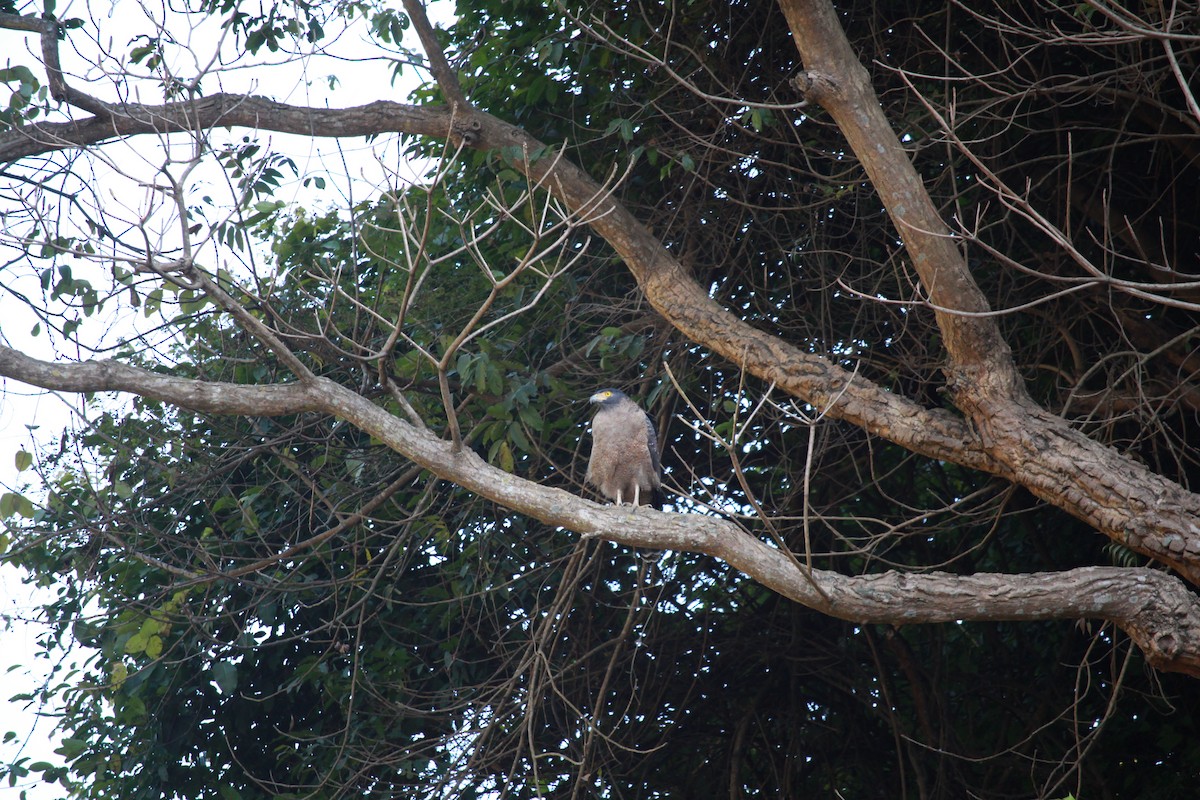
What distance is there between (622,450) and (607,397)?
0.28 metres

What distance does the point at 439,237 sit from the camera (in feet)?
17.5

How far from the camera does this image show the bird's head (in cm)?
485

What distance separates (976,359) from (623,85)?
2301mm

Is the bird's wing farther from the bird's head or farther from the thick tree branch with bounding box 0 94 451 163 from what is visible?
the thick tree branch with bounding box 0 94 451 163

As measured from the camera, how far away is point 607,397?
4863mm

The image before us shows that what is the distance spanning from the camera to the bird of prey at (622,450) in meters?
4.71

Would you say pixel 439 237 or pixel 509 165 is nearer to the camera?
pixel 509 165

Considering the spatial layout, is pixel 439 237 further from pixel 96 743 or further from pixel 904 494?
pixel 96 743

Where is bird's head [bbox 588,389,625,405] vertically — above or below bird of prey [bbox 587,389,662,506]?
above

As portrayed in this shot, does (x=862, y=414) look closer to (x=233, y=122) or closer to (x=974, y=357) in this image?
(x=974, y=357)

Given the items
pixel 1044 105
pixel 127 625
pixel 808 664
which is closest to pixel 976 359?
pixel 1044 105

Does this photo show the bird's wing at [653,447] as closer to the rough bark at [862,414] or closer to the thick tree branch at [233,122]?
the rough bark at [862,414]

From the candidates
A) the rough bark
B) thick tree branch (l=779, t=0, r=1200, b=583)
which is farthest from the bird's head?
thick tree branch (l=779, t=0, r=1200, b=583)

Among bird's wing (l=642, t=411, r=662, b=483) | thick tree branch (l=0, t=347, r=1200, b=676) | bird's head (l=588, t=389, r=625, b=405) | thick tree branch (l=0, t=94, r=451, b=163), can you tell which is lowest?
thick tree branch (l=0, t=347, r=1200, b=676)
